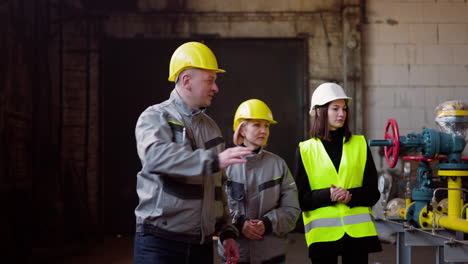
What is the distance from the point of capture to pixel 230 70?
756 centimetres

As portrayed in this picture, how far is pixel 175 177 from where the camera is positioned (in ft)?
6.07

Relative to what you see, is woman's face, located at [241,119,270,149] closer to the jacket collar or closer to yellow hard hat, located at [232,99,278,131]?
yellow hard hat, located at [232,99,278,131]

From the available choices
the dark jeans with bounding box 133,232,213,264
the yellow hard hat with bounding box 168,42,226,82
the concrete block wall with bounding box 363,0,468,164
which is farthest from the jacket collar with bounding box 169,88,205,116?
the concrete block wall with bounding box 363,0,468,164

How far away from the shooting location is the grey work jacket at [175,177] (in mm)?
1784

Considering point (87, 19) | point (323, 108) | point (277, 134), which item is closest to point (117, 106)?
point (87, 19)

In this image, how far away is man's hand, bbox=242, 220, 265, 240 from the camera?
275cm

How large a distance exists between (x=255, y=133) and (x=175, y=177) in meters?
→ 1.32

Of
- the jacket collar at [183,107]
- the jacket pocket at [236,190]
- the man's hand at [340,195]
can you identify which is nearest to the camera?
the jacket collar at [183,107]

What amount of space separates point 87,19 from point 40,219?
3034mm

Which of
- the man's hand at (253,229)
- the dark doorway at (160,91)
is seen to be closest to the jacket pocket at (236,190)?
the man's hand at (253,229)

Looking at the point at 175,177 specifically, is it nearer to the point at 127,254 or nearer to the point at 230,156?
the point at 230,156

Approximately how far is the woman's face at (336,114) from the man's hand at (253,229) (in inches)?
27.9

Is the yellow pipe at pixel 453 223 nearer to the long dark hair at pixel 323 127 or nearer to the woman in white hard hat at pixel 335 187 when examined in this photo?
the woman in white hard hat at pixel 335 187

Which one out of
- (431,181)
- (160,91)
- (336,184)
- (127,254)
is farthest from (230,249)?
(160,91)
